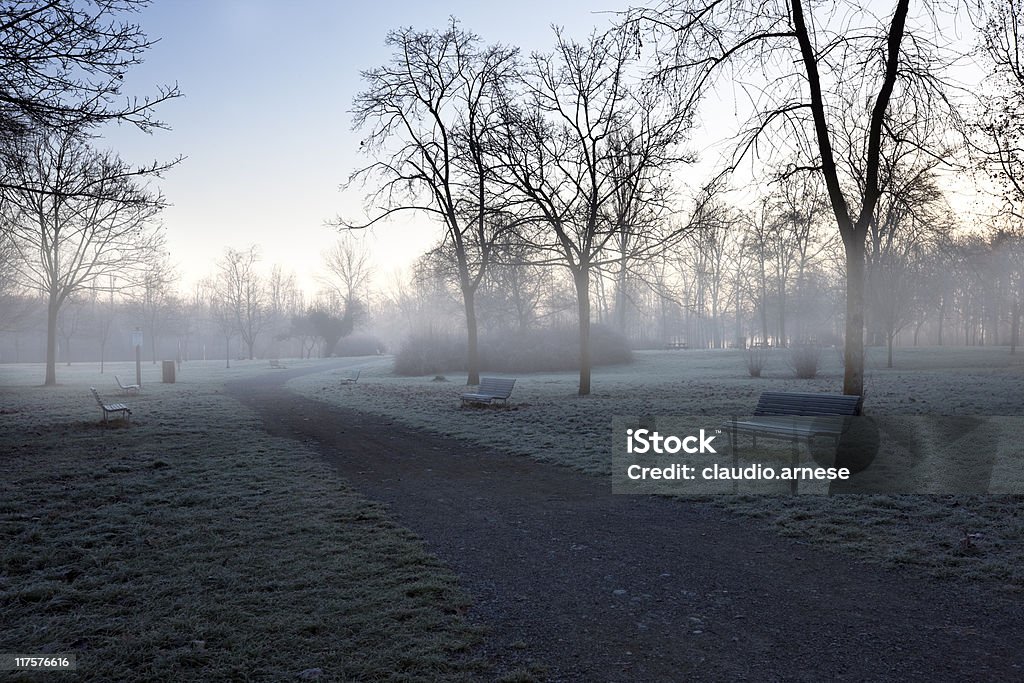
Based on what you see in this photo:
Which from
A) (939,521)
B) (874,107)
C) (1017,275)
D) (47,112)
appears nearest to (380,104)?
(47,112)

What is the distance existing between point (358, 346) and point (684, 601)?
71216 mm

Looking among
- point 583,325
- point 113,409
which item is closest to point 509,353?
point 583,325

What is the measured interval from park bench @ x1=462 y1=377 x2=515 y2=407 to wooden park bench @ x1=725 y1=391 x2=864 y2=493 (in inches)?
313

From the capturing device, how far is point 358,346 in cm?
7281

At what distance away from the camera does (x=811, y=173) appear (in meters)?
11.8

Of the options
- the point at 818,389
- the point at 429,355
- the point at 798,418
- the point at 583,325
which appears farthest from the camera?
the point at 429,355

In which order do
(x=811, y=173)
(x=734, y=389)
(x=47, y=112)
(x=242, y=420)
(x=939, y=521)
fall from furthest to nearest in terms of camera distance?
(x=734, y=389)
(x=242, y=420)
(x=811, y=173)
(x=47, y=112)
(x=939, y=521)

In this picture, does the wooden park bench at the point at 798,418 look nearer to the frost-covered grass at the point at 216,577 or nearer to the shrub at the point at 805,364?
the frost-covered grass at the point at 216,577

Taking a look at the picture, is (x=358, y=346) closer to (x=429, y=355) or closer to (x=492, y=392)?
(x=429, y=355)

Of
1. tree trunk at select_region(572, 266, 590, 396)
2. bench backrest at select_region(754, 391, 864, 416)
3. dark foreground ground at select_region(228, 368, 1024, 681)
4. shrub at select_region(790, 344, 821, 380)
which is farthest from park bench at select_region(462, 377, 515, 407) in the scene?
shrub at select_region(790, 344, 821, 380)

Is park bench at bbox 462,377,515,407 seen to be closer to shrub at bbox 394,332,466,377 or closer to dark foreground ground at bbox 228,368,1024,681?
dark foreground ground at bbox 228,368,1024,681

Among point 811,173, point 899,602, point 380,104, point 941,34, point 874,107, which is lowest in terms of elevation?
point 899,602

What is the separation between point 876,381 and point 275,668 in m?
22.2

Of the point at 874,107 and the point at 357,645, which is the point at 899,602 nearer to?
the point at 357,645
